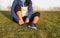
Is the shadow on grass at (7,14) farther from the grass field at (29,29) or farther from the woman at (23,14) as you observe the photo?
the woman at (23,14)

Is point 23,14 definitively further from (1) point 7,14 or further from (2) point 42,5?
(2) point 42,5

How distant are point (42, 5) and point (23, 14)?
2310 millimetres

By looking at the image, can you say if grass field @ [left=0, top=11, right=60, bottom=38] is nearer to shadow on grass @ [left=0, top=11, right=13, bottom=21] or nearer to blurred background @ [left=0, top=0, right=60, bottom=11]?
shadow on grass @ [left=0, top=11, right=13, bottom=21]

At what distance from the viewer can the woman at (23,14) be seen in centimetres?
673

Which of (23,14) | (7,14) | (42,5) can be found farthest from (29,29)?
(42,5)

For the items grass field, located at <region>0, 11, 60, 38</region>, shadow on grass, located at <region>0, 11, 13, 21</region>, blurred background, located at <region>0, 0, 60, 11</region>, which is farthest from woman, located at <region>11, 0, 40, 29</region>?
blurred background, located at <region>0, 0, 60, 11</region>

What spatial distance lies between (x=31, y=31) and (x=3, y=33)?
0.76m

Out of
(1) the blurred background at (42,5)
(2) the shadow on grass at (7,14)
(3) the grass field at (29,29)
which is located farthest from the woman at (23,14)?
(1) the blurred background at (42,5)

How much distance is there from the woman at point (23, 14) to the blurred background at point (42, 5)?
2110 millimetres

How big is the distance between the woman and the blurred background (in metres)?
2.11

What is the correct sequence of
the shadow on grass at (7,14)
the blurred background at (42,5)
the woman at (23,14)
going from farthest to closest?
the blurred background at (42,5)
the shadow on grass at (7,14)
the woman at (23,14)

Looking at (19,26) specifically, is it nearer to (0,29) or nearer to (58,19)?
(0,29)

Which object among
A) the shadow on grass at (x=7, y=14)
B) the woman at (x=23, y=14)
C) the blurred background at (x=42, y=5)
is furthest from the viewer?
the blurred background at (x=42, y=5)

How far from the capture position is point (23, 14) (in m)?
6.96
